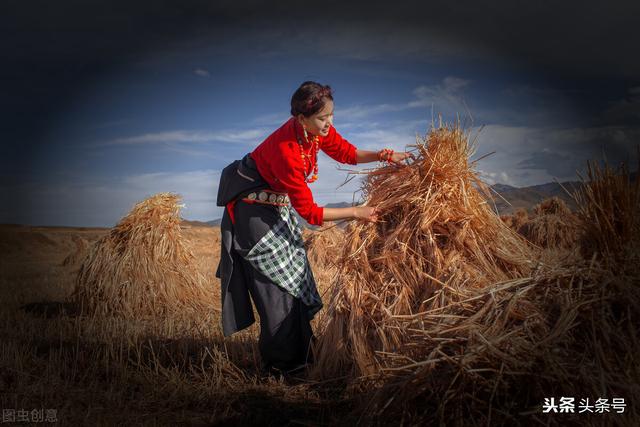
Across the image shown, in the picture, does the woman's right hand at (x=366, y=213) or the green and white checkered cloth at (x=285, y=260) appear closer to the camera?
the woman's right hand at (x=366, y=213)

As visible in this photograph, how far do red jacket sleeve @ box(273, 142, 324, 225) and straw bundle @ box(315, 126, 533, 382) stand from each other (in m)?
0.33

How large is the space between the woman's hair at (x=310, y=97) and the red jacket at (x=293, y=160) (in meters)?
0.22

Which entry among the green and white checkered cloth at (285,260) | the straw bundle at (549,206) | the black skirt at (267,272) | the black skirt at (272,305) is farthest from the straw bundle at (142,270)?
the straw bundle at (549,206)

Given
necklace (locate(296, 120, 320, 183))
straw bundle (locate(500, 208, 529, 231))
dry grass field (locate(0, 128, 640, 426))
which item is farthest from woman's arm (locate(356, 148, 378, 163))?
straw bundle (locate(500, 208, 529, 231))

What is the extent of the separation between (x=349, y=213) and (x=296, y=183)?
1.36 feet

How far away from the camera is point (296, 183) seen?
3.40 m

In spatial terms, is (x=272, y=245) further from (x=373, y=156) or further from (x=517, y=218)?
(x=517, y=218)

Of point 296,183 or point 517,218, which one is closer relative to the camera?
point 296,183

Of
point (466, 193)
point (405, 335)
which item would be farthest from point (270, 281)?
point (466, 193)

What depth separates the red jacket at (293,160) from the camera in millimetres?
3385

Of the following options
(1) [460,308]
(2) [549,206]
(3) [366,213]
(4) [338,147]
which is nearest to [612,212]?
(1) [460,308]

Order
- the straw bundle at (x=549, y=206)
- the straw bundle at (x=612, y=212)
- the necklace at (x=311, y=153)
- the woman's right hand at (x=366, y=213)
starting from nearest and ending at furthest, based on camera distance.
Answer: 1. the straw bundle at (x=612, y=212)
2. the woman's right hand at (x=366, y=213)
3. the necklace at (x=311, y=153)
4. the straw bundle at (x=549, y=206)

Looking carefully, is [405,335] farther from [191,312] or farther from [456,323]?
[191,312]

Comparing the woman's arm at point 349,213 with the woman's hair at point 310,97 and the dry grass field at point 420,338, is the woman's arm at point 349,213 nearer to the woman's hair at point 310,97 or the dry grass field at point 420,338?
the dry grass field at point 420,338
